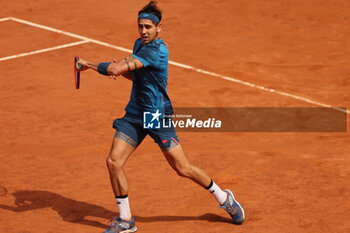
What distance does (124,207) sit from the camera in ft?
30.2

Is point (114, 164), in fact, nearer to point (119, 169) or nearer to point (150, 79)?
point (119, 169)

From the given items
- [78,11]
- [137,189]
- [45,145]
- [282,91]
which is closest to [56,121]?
[45,145]

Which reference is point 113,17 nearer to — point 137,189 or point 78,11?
point 78,11

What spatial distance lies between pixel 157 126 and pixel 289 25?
31.5 feet

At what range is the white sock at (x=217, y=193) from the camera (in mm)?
9422

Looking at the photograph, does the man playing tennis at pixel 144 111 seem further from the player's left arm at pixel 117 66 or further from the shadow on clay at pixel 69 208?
the shadow on clay at pixel 69 208

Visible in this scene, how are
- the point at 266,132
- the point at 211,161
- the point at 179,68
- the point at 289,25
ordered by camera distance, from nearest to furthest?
the point at 211,161
the point at 266,132
the point at 179,68
the point at 289,25

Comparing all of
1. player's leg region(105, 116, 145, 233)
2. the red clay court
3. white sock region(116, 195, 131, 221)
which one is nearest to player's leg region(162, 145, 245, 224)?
the red clay court

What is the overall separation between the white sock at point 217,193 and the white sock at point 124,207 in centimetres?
102

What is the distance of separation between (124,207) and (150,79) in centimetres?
157

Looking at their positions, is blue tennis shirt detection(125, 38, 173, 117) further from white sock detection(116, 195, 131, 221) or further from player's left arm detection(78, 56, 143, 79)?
white sock detection(116, 195, 131, 221)

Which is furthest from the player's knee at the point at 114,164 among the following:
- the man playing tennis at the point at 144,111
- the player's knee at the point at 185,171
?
the player's knee at the point at 185,171

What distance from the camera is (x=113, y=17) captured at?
61.4 feet

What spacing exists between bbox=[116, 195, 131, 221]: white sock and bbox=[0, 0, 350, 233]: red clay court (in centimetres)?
37
